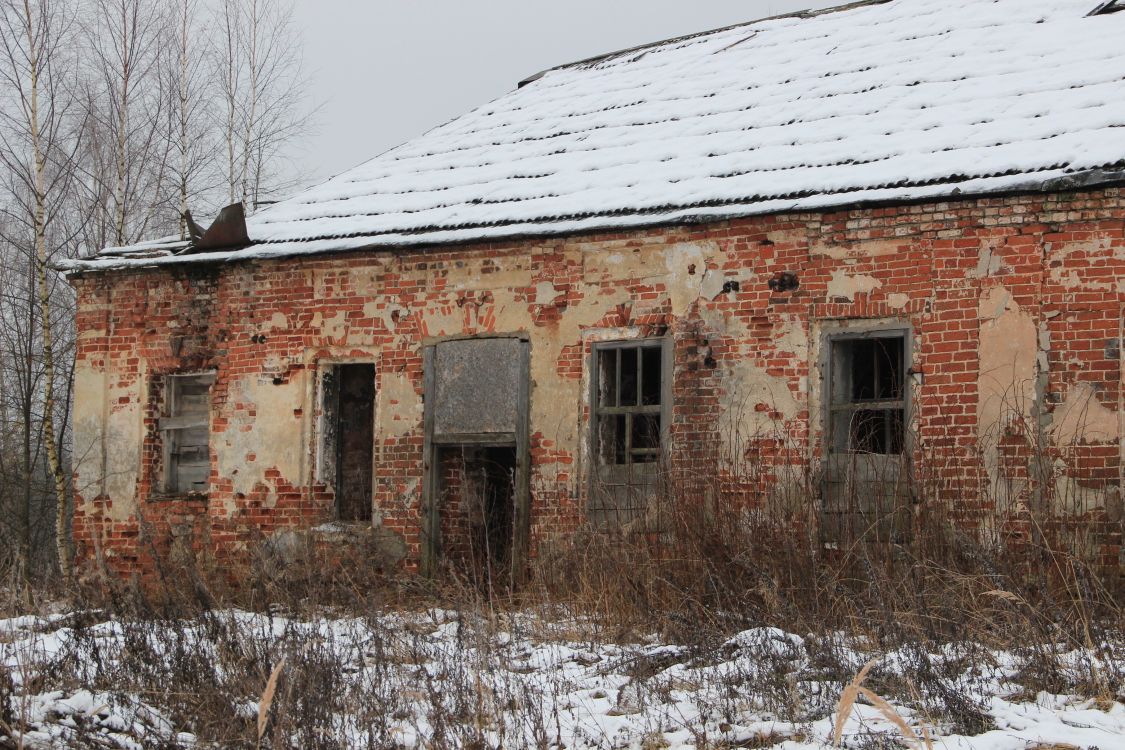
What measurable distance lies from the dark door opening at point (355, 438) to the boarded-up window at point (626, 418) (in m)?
2.46

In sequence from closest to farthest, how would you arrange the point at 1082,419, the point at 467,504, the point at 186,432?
the point at 1082,419 < the point at 467,504 < the point at 186,432

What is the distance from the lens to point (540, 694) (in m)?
5.69

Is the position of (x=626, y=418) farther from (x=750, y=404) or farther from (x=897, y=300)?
(x=897, y=300)

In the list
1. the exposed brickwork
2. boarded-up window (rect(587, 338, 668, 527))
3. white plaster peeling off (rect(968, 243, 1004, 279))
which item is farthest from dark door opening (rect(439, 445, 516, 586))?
white plaster peeling off (rect(968, 243, 1004, 279))

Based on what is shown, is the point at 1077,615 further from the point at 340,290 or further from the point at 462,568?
the point at 340,290

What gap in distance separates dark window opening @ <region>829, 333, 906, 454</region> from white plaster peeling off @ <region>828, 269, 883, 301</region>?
1.09 ft

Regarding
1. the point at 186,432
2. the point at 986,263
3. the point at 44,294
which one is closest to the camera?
the point at 986,263

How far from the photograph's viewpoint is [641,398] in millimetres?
10398

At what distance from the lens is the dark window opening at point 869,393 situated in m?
9.48

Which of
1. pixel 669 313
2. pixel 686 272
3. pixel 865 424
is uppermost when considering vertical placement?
pixel 686 272

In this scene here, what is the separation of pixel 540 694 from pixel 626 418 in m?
4.93

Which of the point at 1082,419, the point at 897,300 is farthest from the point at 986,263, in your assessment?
the point at 1082,419

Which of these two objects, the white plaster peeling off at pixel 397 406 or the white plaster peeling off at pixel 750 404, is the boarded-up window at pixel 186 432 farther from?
the white plaster peeling off at pixel 750 404

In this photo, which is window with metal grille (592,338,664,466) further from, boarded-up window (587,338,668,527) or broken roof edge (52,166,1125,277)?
broken roof edge (52,166,1125,277)
